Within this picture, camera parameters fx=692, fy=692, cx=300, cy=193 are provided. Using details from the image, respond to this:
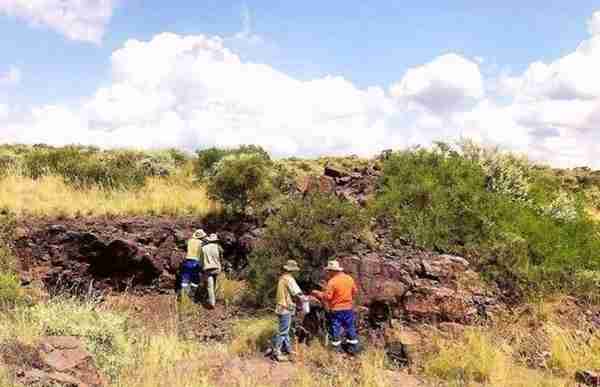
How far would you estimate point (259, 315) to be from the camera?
16.3m

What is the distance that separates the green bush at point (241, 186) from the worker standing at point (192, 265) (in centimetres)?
307

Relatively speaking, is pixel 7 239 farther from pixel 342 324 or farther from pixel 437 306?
pixel 437 306


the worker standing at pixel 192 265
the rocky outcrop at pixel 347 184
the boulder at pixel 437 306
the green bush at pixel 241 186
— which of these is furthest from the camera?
the green bush at pixel 241 186

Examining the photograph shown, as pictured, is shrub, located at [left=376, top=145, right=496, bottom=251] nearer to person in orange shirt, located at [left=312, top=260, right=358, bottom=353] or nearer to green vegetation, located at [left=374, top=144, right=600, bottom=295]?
green vegetation, located at [left=374, top=144, right=600, bottom=295]

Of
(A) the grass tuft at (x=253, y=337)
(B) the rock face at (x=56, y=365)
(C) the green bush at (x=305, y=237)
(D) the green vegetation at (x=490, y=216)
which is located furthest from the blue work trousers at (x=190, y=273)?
(B) the rock face at (x=56, y=365)

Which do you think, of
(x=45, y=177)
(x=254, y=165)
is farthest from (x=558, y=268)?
(x=45, y=177)

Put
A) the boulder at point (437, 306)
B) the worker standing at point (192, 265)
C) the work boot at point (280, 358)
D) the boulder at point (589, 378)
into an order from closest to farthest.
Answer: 1. the boulder at point (589, 378)
2. the work boot at point (280, 358)
3. the boulder at point (437, 306)
4. the worker standing at point (192, 265)

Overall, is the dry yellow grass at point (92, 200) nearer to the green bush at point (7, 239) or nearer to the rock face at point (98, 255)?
the green bush at point (7, 239)

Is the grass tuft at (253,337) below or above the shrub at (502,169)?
below

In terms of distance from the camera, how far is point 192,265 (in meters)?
18.6

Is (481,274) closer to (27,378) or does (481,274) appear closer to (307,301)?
(307,301)

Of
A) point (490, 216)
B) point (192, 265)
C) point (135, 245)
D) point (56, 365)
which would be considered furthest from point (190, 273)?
point (56, 365)

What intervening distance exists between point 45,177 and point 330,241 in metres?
13.8

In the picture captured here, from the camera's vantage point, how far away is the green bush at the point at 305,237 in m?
15.8
